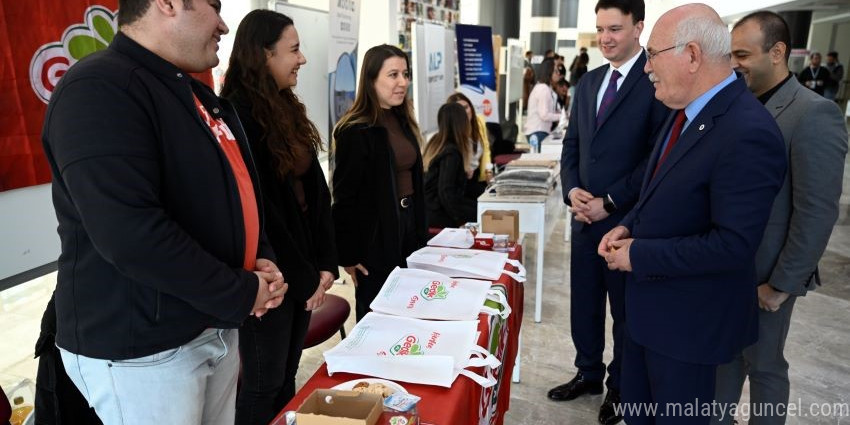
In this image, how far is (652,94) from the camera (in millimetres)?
2092

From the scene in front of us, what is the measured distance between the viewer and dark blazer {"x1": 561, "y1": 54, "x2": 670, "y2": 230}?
6.89 ft

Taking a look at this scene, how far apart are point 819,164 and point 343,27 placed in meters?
2.66

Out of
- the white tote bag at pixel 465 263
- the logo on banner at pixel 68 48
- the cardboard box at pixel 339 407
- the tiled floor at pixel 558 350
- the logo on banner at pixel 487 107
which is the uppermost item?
the logo on banner at pixel 68 48

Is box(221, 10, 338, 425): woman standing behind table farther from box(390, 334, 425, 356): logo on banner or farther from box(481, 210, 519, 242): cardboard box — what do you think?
box(481, 210, 519, 242): cardboard box

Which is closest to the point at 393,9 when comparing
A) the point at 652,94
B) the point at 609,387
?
the point at 652,94

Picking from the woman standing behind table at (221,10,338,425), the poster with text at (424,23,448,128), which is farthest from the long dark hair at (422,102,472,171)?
the woman standing behind table at (221,10,338,425)

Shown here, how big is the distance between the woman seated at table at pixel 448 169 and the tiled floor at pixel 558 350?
0.80 m

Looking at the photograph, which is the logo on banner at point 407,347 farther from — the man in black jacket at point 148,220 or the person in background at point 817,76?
the person in background at point 817,76

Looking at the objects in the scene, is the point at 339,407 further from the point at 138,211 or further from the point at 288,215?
the point at 288,215

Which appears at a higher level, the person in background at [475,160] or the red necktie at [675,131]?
the red necktie at [675,131]

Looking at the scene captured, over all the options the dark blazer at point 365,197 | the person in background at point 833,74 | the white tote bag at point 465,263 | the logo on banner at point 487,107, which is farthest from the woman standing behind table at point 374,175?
the person in background at point 833,74

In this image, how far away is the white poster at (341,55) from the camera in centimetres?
328

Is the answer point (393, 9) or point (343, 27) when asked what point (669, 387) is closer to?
point (343, 27)

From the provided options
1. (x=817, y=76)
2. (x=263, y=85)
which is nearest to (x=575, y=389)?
(x=263, y=85)
